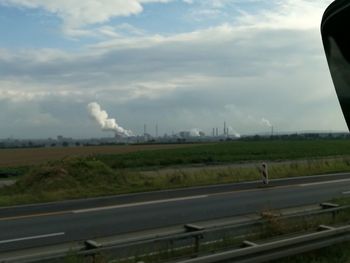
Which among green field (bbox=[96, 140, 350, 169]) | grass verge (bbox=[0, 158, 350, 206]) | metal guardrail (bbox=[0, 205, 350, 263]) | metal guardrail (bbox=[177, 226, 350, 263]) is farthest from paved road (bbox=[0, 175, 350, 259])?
green field (bbox=[96, 140, 350, 169])

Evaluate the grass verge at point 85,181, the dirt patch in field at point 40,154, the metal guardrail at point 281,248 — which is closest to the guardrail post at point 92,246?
the metal guardrail at point 281,248

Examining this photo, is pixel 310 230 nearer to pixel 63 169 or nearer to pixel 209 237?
pixel 209 237

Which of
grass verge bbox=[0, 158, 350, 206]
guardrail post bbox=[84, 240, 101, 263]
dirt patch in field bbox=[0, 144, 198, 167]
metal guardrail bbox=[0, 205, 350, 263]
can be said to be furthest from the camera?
dirt patch in field bbox=[0, 144, 198, 167]

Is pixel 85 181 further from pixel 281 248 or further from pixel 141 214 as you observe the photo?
pixel 281 248

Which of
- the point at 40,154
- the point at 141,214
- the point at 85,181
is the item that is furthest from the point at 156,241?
the point at 40,154

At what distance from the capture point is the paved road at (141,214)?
11.9 meters

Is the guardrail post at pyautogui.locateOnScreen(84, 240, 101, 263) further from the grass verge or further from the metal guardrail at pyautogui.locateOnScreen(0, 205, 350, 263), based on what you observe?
the grass verge

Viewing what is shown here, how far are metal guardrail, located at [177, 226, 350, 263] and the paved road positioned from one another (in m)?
5.25

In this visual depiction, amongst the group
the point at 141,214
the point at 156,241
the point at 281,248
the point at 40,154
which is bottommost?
the point at 141,214

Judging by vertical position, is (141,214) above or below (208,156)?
below

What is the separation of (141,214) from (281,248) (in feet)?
29.5

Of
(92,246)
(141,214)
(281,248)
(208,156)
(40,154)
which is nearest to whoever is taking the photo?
(92,246)

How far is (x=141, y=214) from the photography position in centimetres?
1478

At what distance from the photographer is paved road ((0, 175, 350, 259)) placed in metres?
11.9
